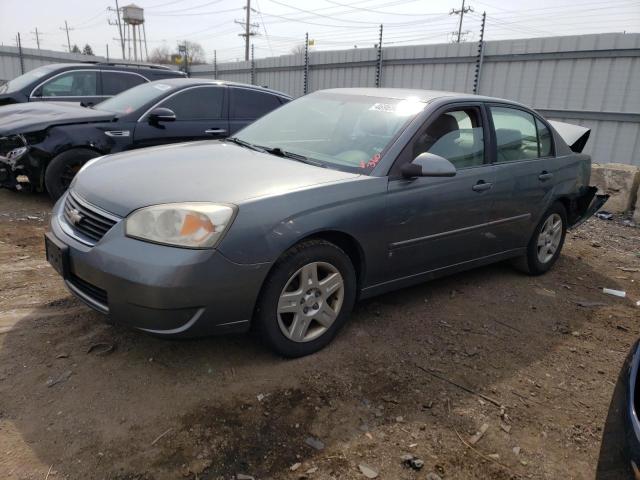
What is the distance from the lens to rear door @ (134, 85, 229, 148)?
6212 millimetres

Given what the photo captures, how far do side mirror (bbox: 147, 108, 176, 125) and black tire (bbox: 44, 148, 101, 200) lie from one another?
2.46ft

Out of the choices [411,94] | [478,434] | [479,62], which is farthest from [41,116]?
[479,62]

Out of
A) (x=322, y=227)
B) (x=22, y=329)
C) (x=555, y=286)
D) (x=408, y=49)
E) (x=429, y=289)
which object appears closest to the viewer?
(x=322, y=227)

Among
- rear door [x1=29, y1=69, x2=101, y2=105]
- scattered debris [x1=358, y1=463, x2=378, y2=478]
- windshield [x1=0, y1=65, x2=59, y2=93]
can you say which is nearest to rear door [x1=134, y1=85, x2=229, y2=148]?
rear door [x1=29, y1=69, x2=101, y2=105]

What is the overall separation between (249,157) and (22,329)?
5.86ft

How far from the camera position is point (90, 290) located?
8.92ft

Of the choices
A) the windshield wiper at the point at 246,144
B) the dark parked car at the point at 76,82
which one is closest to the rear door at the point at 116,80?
the dark parked car at the point at 76,82

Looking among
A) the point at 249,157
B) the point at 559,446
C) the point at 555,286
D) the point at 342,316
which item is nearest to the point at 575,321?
A: the point at 555,286

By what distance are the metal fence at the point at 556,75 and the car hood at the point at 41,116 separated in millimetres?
7321

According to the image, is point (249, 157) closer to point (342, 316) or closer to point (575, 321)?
point (342, 316)

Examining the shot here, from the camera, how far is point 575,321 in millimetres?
4055

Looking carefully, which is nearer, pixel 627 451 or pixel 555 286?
pixel 627 451

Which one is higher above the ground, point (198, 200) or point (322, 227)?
point (198, 200)

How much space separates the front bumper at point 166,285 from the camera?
8.04 ft
